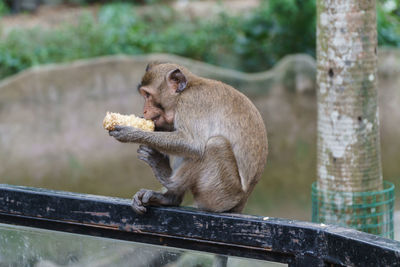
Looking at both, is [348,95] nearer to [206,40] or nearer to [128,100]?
[128,100]

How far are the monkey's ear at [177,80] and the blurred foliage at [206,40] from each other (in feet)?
19.4

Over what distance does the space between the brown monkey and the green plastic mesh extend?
169 centimetres

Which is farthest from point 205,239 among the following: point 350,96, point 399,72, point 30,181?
point 399,72

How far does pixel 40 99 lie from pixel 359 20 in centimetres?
456

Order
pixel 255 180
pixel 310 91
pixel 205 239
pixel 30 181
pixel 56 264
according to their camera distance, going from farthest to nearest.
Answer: pixel 310 91, pixel 30 181, pixel 255 180, pixel 56 264, pixel 205 239

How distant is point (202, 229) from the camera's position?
2605mm

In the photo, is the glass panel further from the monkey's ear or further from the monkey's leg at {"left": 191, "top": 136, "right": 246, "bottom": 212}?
the monkey's ear

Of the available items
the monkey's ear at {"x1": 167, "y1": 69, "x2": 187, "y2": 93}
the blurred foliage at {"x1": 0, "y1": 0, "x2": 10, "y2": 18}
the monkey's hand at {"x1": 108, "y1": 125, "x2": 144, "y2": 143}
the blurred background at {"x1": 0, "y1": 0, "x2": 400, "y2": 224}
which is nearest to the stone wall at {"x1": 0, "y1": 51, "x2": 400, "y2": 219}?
the blurred background at {"x1": 0, "y1": 0, "x2": 400, "y2": 224}

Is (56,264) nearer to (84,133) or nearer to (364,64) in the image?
(364,64)

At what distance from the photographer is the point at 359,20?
4.87m

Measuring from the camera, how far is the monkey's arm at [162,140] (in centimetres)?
348

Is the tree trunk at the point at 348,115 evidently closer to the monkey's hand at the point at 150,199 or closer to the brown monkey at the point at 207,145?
the brown monkey at the point at 207,145

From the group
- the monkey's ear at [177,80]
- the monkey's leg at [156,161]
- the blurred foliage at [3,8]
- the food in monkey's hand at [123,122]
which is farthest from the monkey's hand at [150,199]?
the blurred foliage at [3,8]

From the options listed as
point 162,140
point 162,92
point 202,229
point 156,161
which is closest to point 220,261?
point 202,229
